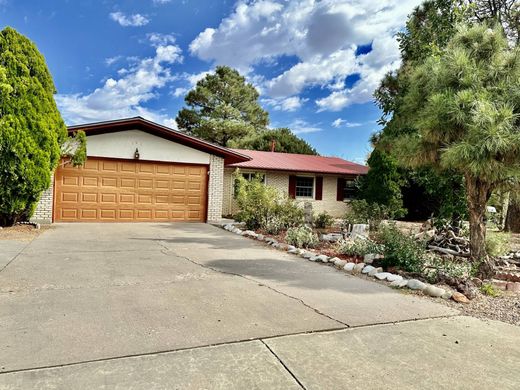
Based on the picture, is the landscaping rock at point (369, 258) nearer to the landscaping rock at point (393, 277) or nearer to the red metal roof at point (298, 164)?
the landscaping rock at point (393, 277)

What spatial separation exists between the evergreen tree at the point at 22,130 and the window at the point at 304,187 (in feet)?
36.9

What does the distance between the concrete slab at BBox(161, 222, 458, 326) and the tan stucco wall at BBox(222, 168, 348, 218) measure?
8.10m

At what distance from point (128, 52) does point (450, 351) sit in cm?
1684

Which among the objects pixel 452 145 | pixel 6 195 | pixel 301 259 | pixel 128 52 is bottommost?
pixel 301 259

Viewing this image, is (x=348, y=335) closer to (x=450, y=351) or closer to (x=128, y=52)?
(x=450, y=351)

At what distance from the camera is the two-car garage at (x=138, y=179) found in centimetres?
1212

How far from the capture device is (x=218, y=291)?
4.77 m

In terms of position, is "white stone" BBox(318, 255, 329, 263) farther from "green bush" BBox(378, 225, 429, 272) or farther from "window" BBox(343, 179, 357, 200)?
"window" BBox(343, 179, 357, 200)

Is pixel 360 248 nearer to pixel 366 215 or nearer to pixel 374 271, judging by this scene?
pixel 374 271

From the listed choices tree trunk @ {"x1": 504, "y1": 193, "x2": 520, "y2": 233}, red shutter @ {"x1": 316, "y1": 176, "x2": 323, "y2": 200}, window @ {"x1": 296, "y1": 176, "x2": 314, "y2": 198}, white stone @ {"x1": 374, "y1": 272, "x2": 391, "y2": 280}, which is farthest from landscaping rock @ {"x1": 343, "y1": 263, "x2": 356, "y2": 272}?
red shutter @ {"x1": 316, "y1": 176, "x2": 323, "y2": 200}

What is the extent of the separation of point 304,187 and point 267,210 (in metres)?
7.32

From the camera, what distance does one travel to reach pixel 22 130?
9.69 meters

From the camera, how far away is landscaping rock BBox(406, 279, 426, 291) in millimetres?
5254

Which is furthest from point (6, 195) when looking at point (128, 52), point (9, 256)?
point (128, 52)
